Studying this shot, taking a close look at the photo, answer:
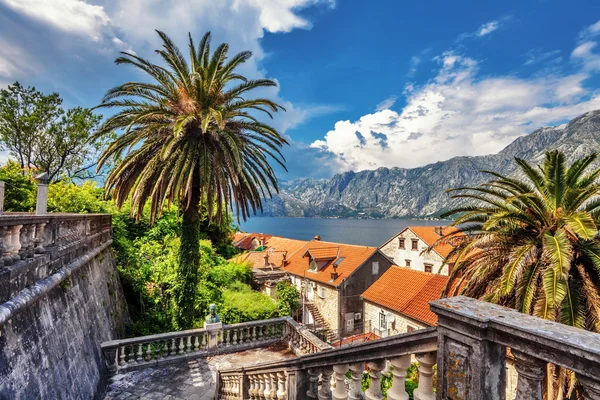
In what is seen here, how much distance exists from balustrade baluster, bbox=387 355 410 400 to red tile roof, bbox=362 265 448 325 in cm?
1614

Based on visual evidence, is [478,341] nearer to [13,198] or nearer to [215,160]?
[215,160]

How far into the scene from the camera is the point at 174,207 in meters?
19.7

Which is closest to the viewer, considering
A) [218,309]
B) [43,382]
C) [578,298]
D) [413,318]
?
[43,382]

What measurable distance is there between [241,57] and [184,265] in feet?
28.2

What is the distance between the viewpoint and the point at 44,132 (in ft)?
68.5

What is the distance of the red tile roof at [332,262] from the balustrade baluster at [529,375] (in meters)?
25.3

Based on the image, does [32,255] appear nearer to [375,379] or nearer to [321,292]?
[375,379]

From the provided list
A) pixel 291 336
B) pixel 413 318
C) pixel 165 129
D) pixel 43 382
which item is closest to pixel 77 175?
pixel 165 129

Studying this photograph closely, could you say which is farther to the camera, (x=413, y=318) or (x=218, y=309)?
(x=413, y=318)

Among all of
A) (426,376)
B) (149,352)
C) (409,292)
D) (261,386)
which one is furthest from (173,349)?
(409,292)

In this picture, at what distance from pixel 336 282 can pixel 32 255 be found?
77.6 ft

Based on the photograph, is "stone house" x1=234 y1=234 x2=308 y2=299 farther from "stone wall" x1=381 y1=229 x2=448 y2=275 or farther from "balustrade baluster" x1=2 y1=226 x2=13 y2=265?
"balustrade baluster" x1=2 y1=226 x2=13 y2=265

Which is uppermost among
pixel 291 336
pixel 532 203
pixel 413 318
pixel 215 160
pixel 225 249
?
pixel 215 160

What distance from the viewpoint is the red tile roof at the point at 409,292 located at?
1864 cm
